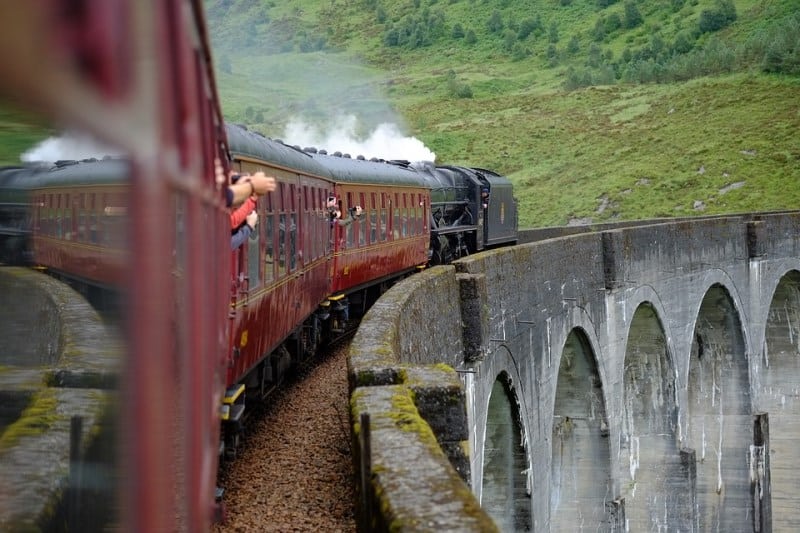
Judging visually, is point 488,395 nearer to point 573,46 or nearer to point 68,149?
point 68,149

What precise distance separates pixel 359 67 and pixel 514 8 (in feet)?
70.6

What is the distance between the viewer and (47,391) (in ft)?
5.16

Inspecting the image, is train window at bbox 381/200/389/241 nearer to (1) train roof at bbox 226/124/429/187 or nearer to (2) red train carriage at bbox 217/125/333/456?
(1) train roof at bbox 226/124/429/187

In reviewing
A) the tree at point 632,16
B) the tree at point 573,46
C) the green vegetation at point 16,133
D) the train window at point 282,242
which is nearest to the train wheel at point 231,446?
the train window at point 282,242

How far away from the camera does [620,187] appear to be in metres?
53.9

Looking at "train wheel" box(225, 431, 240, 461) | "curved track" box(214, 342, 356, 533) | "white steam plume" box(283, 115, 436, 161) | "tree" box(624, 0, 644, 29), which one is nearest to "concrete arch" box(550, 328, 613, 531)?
"curved track" box(214, 342, 356, 533)

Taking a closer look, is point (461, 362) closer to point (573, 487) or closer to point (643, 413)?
point (573, 487)

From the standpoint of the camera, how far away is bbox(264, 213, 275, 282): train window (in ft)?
29.5

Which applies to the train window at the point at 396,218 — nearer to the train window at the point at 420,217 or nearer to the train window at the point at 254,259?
the train window at the point at 420,217

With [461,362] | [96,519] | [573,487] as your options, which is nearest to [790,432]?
[573,487]

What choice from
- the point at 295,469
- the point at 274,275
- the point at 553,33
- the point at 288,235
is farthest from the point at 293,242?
the point at 553,33

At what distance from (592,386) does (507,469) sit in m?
4.91

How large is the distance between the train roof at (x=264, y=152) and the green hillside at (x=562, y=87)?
24.4 meters

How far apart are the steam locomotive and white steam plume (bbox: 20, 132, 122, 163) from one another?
3cm
